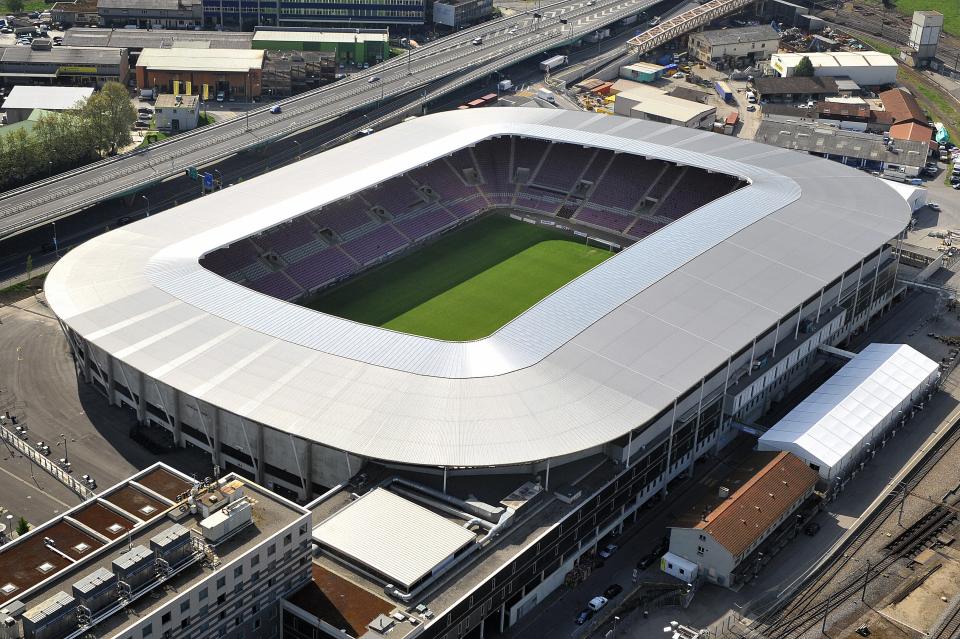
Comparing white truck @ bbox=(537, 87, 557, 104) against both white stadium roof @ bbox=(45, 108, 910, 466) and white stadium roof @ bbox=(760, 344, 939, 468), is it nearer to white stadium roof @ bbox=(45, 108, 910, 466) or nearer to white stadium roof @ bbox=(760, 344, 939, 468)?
white stadium roof @ bbox=(45, 108, 910, 466)

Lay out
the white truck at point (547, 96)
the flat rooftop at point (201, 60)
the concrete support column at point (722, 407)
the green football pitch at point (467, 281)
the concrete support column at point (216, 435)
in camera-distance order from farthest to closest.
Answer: the flat rooftop at point (201, 60), the white truck at point (547, 96), the green football pitch at point (467, 281), the concrete support column at point (722, 407), the concrete support column at point (216, 435)

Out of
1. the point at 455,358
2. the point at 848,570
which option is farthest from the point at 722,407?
the point at 455,358

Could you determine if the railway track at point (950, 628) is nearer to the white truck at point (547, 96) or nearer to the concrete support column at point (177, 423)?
the concrete support column at point (177, 423)

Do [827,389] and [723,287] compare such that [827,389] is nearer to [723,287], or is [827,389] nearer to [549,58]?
[723,287]

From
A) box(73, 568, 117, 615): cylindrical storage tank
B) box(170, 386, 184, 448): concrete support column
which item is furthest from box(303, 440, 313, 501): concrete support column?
box(73, 568, 117, 615): cylindrical storage tank

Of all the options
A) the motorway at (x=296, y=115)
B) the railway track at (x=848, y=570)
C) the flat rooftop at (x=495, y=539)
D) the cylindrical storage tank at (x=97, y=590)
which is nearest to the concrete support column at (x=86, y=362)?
the motorway at (x=296, y=115)

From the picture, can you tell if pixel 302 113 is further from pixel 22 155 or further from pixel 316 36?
pixel 316 36
